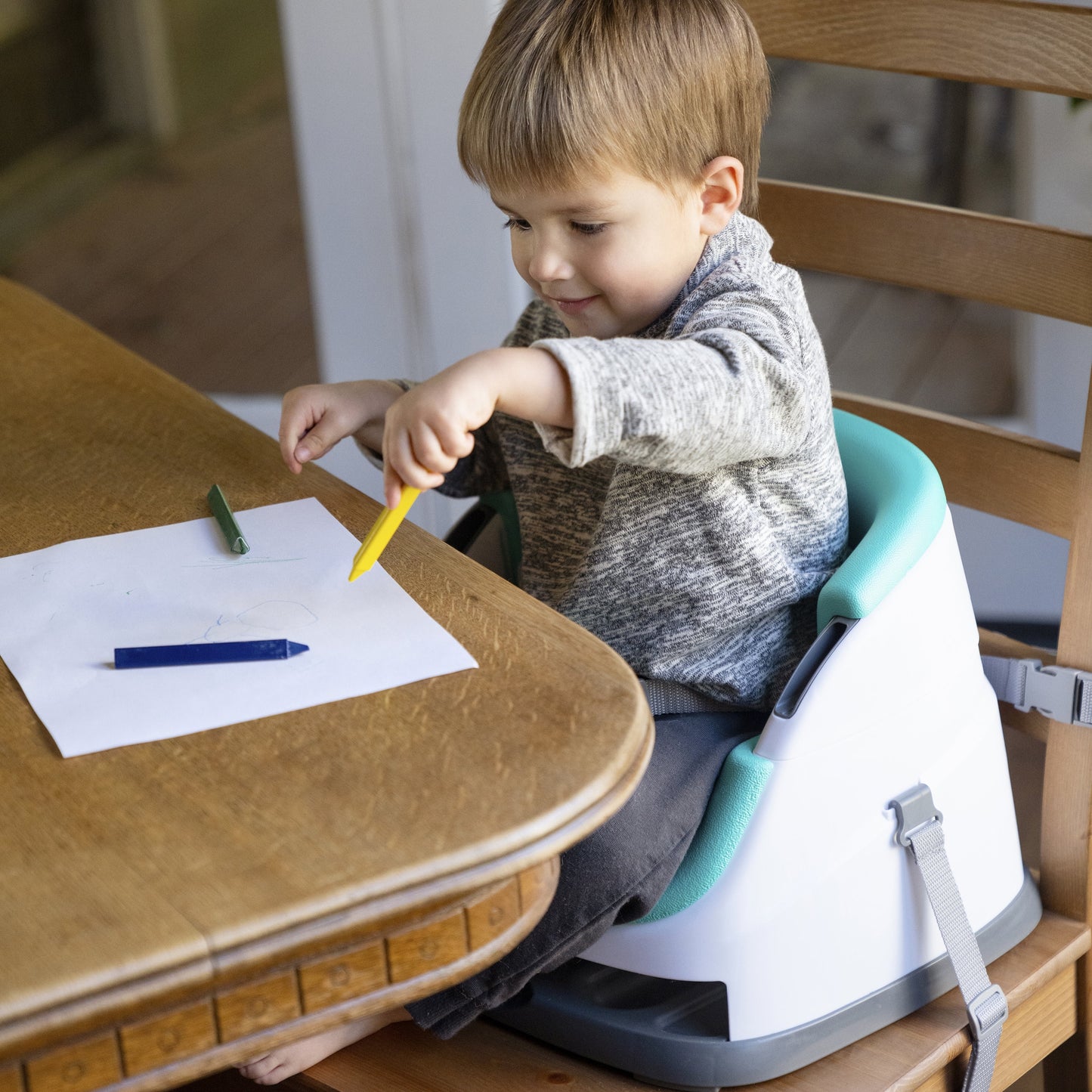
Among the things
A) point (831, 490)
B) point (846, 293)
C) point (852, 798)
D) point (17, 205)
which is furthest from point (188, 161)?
point (852, 798)

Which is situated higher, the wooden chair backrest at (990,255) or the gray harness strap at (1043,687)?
the wooden chair backrest at (990,255)

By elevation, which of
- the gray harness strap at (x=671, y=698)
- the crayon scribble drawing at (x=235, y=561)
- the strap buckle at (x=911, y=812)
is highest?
the crayon scribble drawing at (x=235, y=561)

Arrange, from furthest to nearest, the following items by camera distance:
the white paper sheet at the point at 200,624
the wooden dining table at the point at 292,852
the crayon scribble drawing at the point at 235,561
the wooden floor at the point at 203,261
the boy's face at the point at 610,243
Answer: the wooden floor at the point at 203,261, the boy's face at the point at 610,243, the crayon scribble drawing at the point at 235,561, the white paper sheet at the point at 200,624, the wooden dining table at the point at 292,852

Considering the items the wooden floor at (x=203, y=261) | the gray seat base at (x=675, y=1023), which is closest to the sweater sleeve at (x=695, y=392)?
the gray seat base at (x=675, y=1023)

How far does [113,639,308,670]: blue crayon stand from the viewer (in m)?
0.65

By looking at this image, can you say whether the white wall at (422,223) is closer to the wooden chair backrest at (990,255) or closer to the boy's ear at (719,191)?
the wooden chair backrest at (990,255)

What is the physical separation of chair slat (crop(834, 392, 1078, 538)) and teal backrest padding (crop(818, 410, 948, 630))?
87 millimetres

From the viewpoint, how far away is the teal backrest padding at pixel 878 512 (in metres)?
0.80

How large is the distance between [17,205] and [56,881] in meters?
2.17

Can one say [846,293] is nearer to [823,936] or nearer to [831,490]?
[831,490]

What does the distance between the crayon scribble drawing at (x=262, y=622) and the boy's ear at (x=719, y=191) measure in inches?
16.0

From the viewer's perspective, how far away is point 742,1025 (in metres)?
0.80

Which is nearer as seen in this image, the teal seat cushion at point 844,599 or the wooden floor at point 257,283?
the teal seat cushion at point 844,599

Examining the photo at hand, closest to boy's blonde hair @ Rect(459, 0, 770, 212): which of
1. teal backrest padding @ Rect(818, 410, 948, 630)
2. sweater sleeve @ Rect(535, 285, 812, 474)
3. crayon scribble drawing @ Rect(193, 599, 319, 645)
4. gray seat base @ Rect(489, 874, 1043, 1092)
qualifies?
sweater sleeve @ Rect(535, 285, 812, 474)
